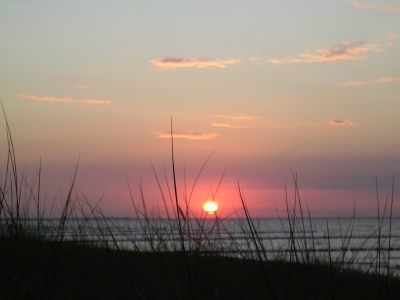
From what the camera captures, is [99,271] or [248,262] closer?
[99,271]

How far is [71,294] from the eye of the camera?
276 centimetres

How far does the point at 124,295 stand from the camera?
2.58 meters

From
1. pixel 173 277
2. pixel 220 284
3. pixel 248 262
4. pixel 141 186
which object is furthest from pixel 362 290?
pixel 141 186

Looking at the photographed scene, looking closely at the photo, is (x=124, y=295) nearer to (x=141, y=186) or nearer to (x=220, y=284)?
(x=220, y=284)

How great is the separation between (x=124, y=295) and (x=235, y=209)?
1.83m

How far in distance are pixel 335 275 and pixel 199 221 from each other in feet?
3.84

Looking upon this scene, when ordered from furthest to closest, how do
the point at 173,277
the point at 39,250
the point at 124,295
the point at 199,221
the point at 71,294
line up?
the point at 199,221, the point at 39,250, the point at 173,277, the point at 71,294, the point at 124,295

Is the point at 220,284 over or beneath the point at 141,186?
beneath

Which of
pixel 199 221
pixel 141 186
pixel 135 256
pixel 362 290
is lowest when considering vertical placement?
pixel 362 290

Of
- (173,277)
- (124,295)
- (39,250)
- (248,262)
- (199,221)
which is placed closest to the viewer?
(124,295)

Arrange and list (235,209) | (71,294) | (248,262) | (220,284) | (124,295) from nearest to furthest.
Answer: (124,295)
(71,294)
(220,284)
(248,262)
(235,209)

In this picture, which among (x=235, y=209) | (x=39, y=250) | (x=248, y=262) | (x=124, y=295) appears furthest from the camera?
(x=235, y=209)

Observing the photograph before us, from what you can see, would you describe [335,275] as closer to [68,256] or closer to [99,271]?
[99,271]

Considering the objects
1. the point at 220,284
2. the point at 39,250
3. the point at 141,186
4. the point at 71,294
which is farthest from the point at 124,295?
the point at 141,186
